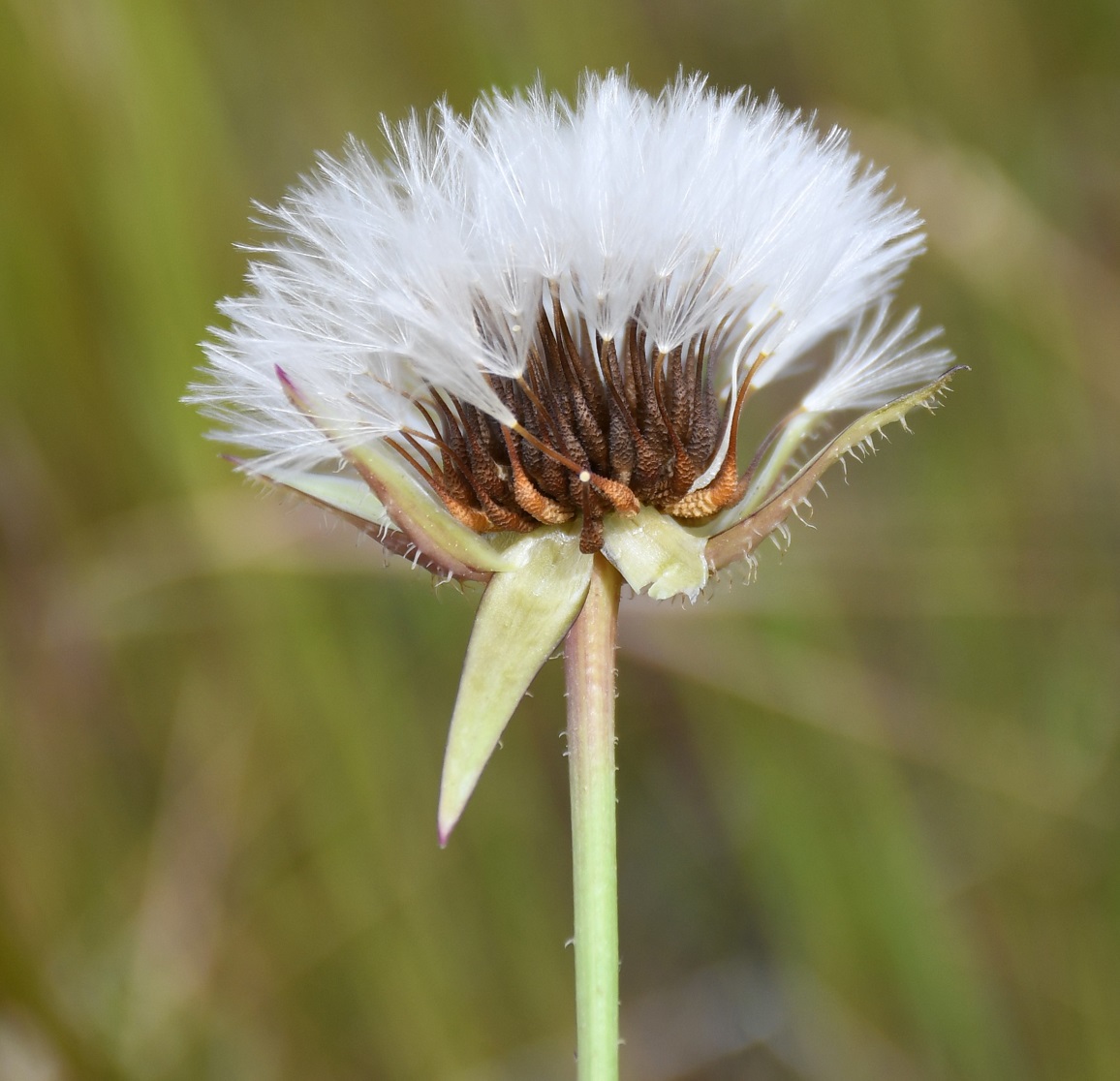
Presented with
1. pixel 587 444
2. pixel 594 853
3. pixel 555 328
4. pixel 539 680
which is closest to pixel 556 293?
pixel 555 328

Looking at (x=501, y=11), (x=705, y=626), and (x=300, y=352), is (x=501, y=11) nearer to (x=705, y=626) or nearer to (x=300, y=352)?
(x=705, y=626)

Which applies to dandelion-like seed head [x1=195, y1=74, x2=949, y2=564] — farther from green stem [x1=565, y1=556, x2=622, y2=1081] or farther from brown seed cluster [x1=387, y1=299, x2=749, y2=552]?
green stem [x1=565, y1=556, x2=622, y2=1081]

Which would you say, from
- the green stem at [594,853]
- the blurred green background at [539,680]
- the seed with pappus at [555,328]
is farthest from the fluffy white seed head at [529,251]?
the blurred green background at [539,680]

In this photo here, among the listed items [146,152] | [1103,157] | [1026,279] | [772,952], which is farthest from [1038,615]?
[146,152]

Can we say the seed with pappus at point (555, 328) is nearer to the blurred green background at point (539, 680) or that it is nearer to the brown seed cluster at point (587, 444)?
the brown seed cluster at point (587, 444)

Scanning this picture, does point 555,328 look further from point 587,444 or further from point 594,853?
point 594,853

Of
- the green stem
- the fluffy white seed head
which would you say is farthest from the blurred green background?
the green stem
